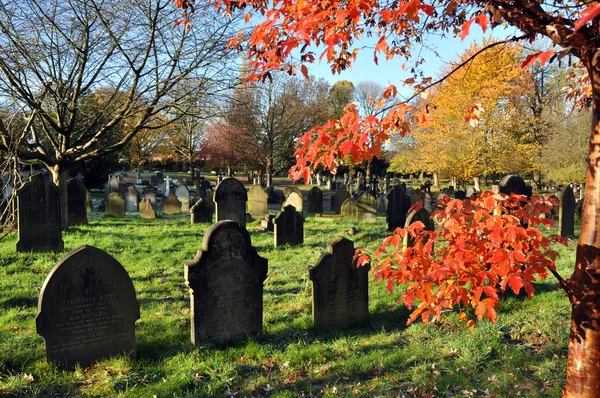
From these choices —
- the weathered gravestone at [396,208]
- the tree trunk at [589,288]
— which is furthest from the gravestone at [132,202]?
the tree trunk at [589,288]

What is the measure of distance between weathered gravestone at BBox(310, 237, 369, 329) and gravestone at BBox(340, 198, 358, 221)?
34.1 ft

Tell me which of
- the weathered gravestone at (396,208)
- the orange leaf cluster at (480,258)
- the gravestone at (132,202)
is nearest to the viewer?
the orange leaf cluster at (480,258)

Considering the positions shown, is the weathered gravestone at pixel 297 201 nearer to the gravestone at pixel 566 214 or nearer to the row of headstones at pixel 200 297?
the gravestone at pixel 566 214

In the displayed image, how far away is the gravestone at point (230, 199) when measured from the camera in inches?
537

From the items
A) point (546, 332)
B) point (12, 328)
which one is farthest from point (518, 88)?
point (12, 328)

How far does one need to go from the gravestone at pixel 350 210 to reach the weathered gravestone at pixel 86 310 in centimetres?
1241

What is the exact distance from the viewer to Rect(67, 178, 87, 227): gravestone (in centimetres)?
1417

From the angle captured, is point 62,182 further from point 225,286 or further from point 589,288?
point 589,288

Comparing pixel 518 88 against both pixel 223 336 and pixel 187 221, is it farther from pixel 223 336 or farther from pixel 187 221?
pixel 223 336

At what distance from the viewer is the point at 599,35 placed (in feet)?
8.21

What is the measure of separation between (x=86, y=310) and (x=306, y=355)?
266 centimetres

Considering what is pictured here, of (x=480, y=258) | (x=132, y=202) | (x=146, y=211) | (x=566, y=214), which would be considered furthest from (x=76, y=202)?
(x=566, y=214)

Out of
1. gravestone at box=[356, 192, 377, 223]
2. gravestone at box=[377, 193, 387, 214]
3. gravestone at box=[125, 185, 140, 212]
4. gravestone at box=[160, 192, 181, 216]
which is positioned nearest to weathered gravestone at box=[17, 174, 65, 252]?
gravestone at box=[160, 192, 181, 216]

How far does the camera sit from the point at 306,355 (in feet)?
17.5
